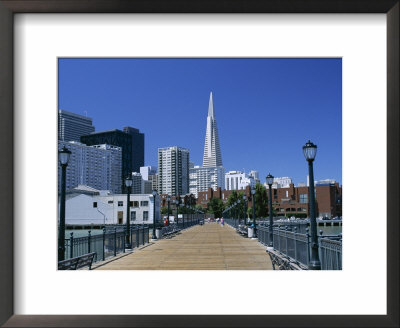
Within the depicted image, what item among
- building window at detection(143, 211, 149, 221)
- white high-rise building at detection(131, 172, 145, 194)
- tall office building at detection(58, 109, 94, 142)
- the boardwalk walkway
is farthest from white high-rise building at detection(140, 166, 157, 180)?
the boardwalk walkway

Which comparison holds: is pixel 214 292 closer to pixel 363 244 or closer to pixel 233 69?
pixel 363 244

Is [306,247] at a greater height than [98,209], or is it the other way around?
[306,247]

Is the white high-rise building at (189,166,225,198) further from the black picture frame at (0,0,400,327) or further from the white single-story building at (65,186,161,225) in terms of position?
the black picture frame at (0,0,400,327)

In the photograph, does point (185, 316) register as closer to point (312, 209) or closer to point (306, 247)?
point (312, 209)

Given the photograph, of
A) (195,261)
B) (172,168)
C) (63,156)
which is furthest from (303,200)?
(63,156)

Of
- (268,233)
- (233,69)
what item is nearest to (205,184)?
(268,233)

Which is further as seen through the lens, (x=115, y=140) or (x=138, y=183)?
(x=138, y=183)
